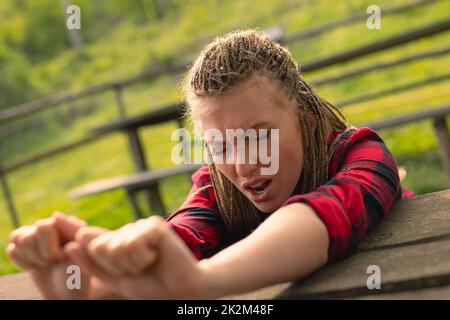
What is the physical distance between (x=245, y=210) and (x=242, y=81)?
0.37 m

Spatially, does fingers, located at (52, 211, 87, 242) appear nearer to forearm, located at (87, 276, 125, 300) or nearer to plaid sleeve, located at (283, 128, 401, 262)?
forearm, located at (87, 276, 125, 300)

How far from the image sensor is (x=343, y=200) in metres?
1.39

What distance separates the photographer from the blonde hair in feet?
5.49

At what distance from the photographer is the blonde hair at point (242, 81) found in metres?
1.67

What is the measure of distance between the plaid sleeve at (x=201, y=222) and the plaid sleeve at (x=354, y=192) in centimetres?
34

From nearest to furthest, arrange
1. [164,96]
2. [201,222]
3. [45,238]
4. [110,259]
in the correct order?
[110,259]
[45,238]
[201,222]
[164,96]

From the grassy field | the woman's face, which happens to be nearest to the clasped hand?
the woman's face

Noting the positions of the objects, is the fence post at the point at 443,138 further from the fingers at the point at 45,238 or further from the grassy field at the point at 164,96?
the fingers at the point at 45,238

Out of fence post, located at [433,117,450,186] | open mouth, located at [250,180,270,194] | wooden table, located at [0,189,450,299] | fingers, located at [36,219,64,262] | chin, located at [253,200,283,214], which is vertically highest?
fingers, located at [36,219,64,262]

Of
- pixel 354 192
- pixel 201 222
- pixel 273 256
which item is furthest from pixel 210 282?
pixel 201 222

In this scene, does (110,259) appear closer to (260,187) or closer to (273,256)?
(273,256)

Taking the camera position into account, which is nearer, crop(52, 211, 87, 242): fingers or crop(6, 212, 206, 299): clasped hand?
crop(6, 212, 206, 299): clasped hand

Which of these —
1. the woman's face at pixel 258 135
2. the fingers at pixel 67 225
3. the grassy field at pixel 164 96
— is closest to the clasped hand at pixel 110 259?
the fingers at pixel 67 225
